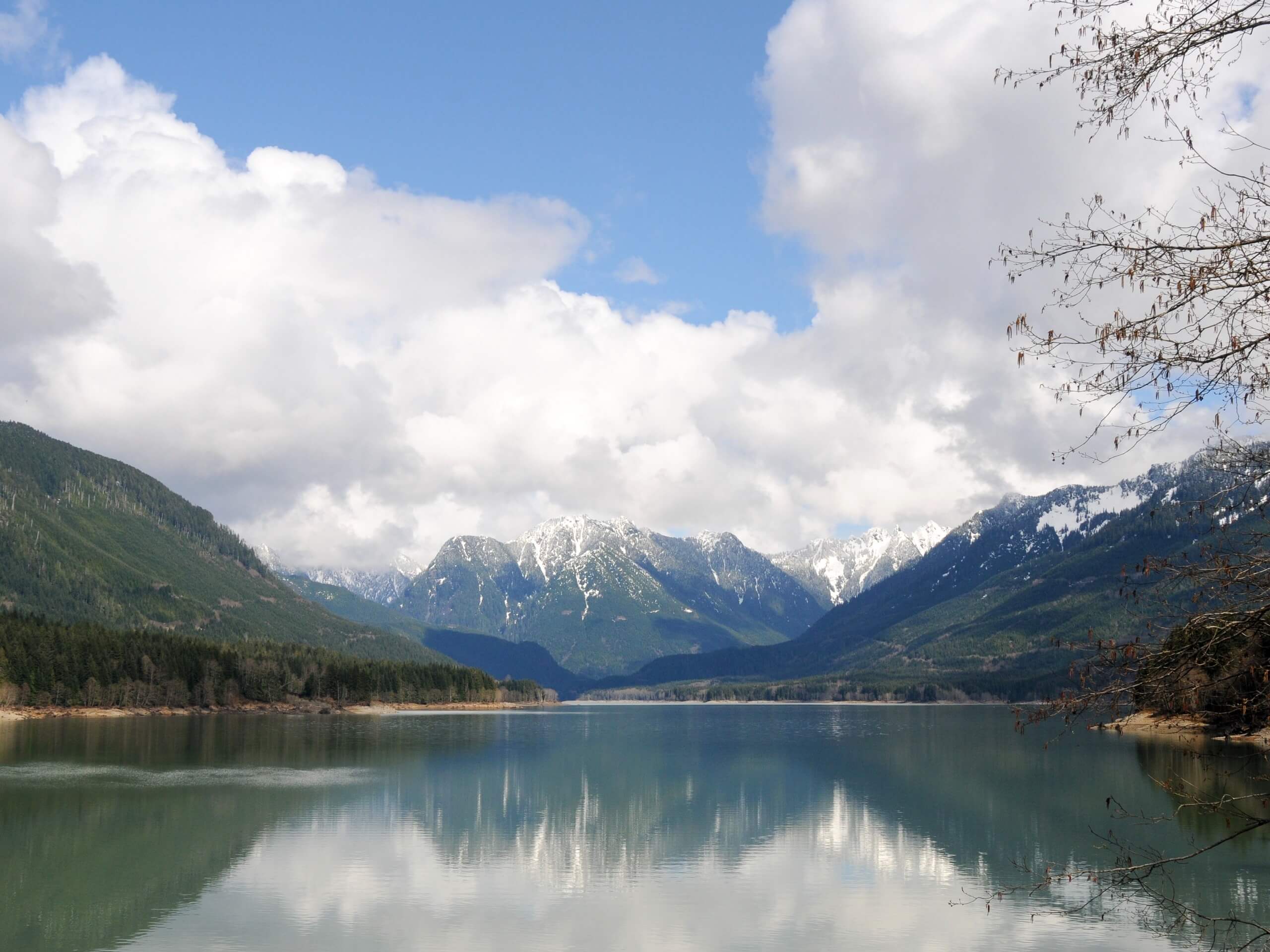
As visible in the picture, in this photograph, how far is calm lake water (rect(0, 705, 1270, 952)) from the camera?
35688 mm

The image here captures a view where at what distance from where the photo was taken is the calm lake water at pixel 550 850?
1405 inches

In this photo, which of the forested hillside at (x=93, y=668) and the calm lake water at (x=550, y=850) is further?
the forested hillside at (x=93, y=668)

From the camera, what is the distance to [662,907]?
39625mm

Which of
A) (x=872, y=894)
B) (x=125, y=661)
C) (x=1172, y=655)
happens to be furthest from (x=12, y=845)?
(x=125, y=661)

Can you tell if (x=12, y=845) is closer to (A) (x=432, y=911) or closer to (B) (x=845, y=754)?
(A) (x=432, y=911)

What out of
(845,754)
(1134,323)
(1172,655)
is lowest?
(845,754)

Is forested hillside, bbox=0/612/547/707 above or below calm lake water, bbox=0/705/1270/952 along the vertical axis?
above

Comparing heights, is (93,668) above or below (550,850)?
above

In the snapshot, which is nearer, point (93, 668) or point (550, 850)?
point (550, 850)

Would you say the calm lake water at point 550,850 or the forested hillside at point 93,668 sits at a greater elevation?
the forested hillside at point 93,668

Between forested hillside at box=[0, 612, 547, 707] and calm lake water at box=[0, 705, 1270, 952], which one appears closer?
calm lake water at box=[0, 705, 1270, 952]

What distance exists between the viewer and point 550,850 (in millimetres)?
52500

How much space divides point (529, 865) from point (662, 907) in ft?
33.9

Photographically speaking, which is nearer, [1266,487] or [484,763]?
[1266,487]
